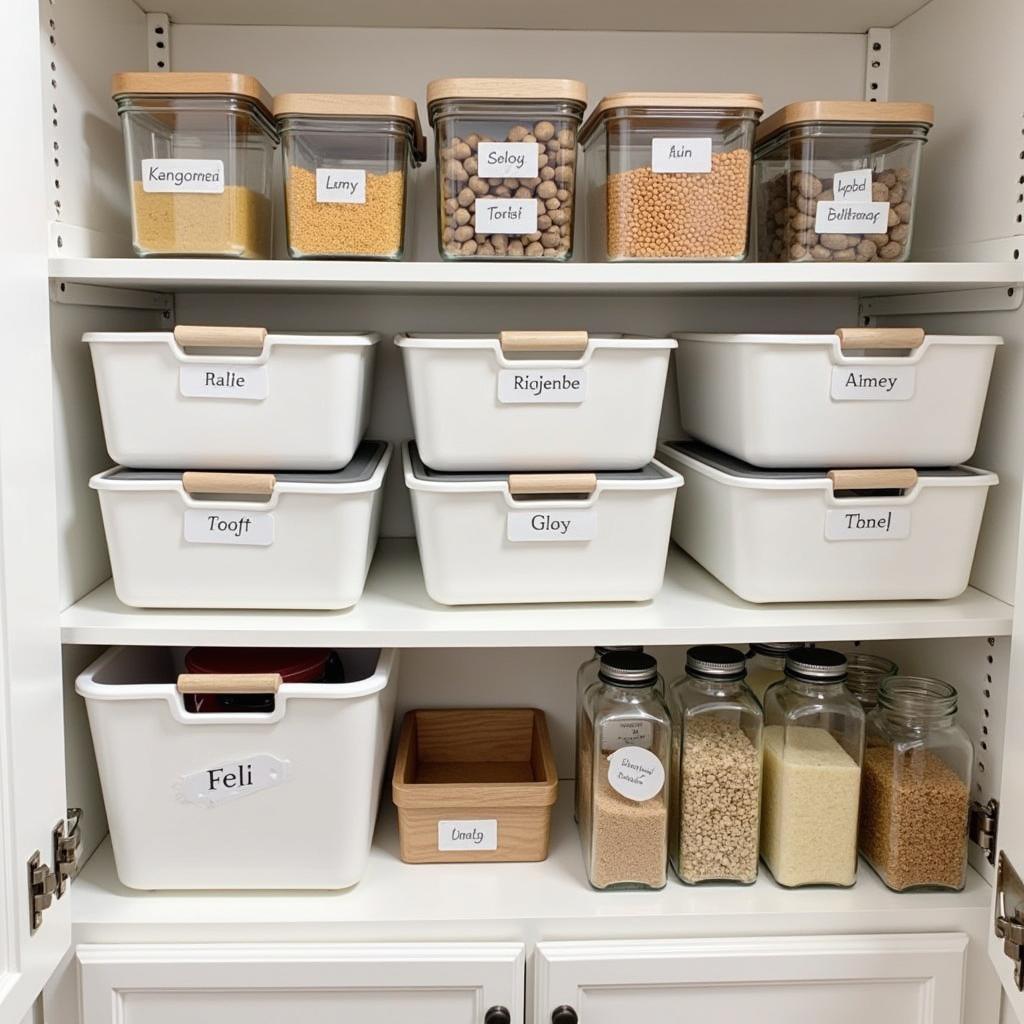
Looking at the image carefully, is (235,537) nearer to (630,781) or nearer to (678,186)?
(630,781)

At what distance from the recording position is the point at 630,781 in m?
1.24

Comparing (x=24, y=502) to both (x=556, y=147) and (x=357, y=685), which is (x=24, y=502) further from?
(x=556, y=147)

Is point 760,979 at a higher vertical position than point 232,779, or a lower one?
lower

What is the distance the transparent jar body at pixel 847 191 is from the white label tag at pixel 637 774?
0.61 metres

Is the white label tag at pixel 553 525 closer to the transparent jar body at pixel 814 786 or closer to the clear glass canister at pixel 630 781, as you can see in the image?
the clear glass canister at pixel 630 781

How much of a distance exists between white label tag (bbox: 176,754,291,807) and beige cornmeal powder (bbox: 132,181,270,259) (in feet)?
1.89

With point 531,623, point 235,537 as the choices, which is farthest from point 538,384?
point 235,537

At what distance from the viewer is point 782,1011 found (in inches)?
48.1

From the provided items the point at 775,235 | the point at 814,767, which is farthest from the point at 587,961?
the point at 775,235

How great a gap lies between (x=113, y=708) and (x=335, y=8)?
0.92 meters

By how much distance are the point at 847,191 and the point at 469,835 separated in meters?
0.89

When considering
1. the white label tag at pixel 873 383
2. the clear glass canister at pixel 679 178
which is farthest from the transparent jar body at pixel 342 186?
the white label tag at pixel 873 383

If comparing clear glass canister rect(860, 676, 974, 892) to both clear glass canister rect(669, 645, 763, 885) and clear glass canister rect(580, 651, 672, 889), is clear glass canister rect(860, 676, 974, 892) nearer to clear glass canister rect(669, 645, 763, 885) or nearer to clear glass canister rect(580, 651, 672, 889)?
clear glass canister rect(669, 645, 763, 885)

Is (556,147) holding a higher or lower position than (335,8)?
lower
